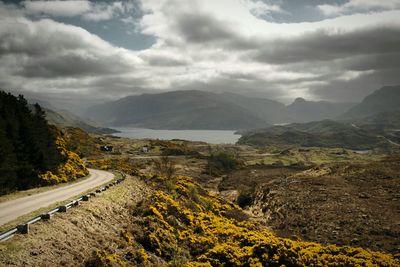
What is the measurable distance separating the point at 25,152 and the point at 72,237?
→ 24.2m

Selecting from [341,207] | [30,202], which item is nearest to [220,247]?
[30,202]

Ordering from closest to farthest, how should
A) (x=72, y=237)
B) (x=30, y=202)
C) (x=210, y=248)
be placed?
(x=72, y=237)
(x=210, y=248)
(x=30, y=202)

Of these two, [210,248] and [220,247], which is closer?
[220,247]

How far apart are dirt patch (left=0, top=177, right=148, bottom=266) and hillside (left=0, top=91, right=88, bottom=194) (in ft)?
38.5

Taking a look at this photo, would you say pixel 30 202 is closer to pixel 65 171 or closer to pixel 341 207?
pixel 65 171

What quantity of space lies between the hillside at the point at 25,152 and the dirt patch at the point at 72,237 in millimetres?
11727

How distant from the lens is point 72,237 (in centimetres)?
1981

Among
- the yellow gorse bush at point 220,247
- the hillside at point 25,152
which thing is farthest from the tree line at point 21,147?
the yellow gorse bush at point 220,247

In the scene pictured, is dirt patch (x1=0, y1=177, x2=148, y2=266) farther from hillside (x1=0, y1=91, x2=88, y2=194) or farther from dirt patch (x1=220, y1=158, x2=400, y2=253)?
dirt patch (x1=220, y1=158, x2=400, y2=253)

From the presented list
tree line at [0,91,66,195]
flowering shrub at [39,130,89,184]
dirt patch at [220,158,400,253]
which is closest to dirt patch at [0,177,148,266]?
tree line at [0,91,66,195]

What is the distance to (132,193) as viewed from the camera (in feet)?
119

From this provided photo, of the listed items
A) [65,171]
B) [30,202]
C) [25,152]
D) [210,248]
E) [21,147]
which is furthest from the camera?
[65,171]

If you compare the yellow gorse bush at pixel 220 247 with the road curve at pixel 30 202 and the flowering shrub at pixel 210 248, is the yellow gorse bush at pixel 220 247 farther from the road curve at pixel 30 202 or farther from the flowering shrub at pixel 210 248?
the road curve at pixel 30 202

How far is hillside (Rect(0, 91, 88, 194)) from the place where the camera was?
112 feet
